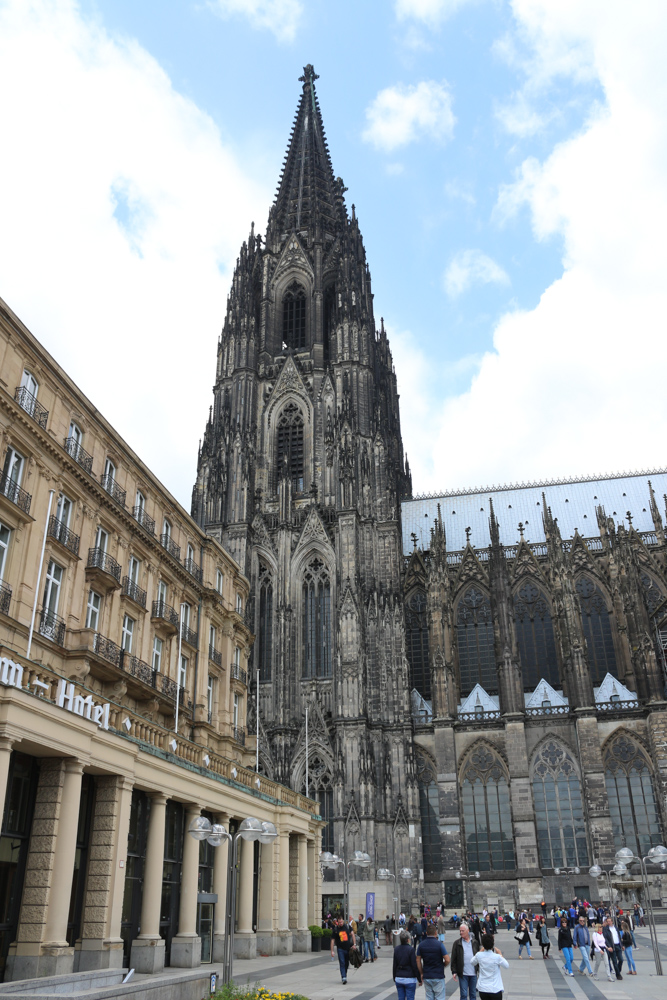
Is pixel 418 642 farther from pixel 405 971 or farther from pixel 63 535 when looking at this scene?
pixel 405 971

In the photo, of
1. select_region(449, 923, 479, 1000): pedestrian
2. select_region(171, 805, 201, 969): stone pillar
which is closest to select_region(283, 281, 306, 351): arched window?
select_region(171, 805, 201, 969): stone pillar

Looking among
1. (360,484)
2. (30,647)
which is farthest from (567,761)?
(30,647)

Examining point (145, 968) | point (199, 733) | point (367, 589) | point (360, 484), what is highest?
point (360, 484)

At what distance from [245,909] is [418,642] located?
33.9 meters

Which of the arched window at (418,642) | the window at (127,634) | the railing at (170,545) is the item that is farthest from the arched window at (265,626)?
the window at (127,634)

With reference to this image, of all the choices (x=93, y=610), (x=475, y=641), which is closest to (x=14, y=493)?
(x=93, y=610)

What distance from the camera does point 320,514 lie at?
180ft

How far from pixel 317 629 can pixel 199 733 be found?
23199 mm

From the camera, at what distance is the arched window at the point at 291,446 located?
2281 inches

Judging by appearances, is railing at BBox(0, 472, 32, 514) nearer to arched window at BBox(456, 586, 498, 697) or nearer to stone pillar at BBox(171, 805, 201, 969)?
stone pillar at BBox(171, 805, 201, 969)

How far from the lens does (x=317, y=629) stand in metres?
52.9

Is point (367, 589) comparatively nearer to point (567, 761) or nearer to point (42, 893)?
point (567, 761)

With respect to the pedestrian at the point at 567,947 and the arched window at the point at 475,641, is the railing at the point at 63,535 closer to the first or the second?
the pedestrian at the point at 567,947

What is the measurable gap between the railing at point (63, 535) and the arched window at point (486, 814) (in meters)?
34.7
